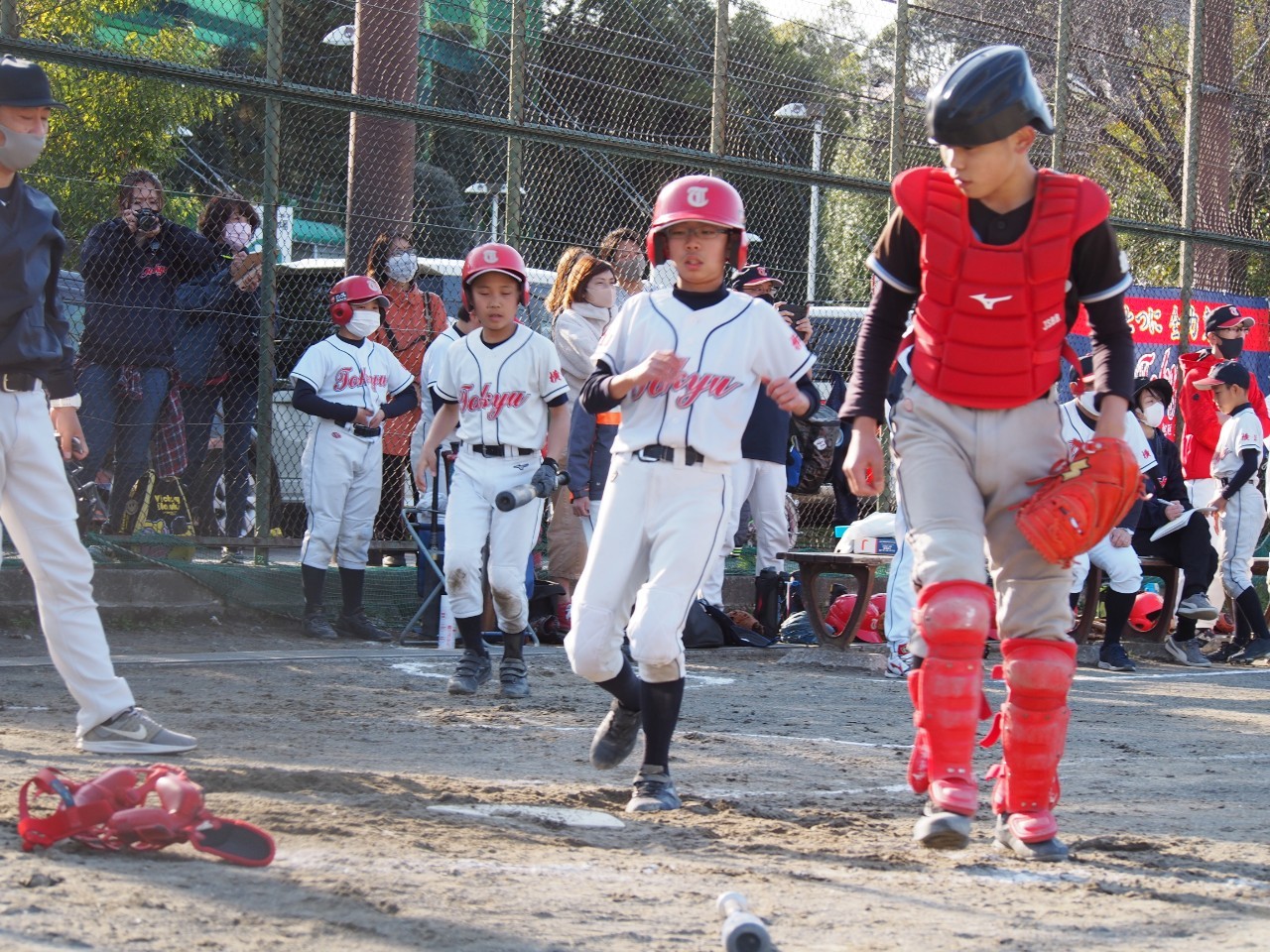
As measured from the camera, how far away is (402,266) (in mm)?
10227

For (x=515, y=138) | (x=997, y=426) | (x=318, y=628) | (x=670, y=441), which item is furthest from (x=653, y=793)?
(x=515, y=138)

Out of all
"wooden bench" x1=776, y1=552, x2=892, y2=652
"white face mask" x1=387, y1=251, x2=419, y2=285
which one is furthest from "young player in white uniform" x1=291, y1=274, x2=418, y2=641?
"wooden bench" x1=776, y1=552, x2=892, y2=652

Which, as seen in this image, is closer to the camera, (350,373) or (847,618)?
(350,373)

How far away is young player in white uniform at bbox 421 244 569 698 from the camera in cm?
760

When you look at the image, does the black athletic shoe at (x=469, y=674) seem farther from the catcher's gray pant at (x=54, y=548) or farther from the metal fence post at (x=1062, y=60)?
the metal fence post at (x=1062, y=60)

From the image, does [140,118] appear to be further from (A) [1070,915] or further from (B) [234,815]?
(A) [1070,915]

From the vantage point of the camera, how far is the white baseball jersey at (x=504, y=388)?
7609mm

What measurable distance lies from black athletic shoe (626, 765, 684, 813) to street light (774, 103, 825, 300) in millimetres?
7318

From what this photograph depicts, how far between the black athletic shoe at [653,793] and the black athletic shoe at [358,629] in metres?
5.12

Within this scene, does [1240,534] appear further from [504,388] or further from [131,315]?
[131,315]

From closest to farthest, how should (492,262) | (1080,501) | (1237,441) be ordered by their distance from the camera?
(1080,501)
(492,262)
(1237,441)

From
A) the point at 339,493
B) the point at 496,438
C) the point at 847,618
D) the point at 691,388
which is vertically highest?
the point at 691,388

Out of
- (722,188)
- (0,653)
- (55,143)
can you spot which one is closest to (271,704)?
(0,653)

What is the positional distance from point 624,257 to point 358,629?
2.79 meters
